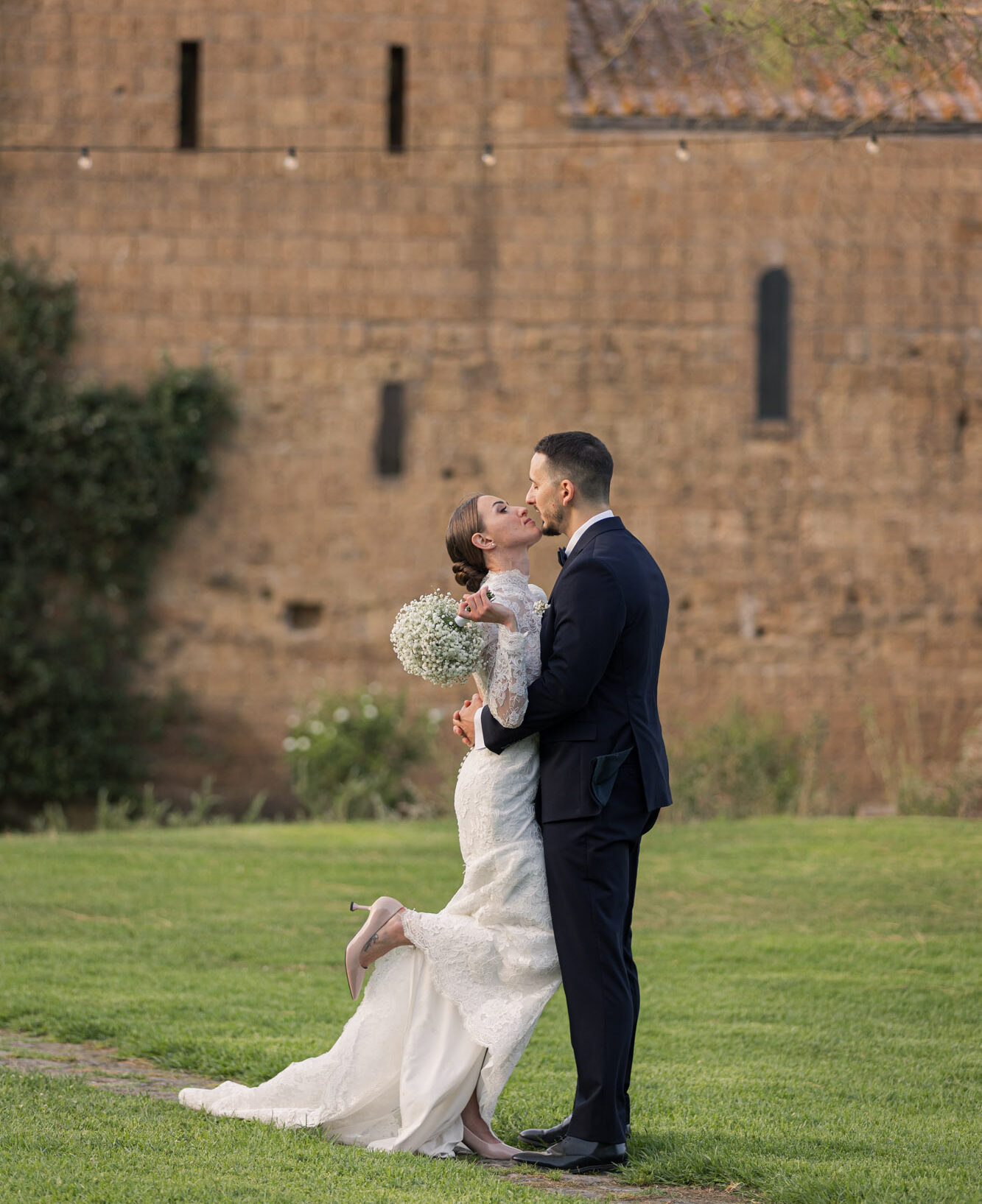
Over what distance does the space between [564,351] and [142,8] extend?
5092 millimetres

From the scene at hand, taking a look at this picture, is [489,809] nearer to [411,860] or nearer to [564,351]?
[411,860]

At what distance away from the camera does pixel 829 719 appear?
1440 cm

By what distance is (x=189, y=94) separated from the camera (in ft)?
47.4

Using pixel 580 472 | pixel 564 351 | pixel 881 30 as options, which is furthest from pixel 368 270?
pixel 580 472

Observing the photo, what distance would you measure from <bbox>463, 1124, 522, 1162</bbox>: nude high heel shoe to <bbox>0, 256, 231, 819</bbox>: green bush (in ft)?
32.3

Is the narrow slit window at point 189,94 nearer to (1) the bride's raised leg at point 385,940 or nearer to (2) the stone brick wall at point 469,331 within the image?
(2) the stone brick wall at point 469,331

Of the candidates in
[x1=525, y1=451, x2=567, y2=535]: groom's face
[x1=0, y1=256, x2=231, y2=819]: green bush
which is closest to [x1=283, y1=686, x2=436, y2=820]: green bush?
[x1=0, y1=256, x2=231, y2=819]: green bush

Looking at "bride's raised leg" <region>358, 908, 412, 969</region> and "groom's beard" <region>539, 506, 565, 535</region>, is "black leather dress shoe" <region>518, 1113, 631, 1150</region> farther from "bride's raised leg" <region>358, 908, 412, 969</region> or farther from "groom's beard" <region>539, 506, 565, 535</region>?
"groom's beard" <region>539, 506, 565, 535</region>

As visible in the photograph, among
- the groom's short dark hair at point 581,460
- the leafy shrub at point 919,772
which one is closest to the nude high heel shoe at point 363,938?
the groom's short dark hair at point 581,460

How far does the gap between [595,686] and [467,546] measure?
602 millimetres

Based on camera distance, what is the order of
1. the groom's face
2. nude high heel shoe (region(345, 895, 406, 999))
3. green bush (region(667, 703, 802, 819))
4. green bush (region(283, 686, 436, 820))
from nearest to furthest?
1. nude high heel shoe (region(345, 895, 406, 999))
2. the groom's face
3. green bush (region(667, 703, 802, 819))
4. green bush (region(283, 686, 436, 820))

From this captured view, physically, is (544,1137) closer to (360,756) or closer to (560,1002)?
(560,1002)

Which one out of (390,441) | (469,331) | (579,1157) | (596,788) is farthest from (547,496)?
(469,331)

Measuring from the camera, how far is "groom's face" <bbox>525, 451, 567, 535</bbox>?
4.55 metres
